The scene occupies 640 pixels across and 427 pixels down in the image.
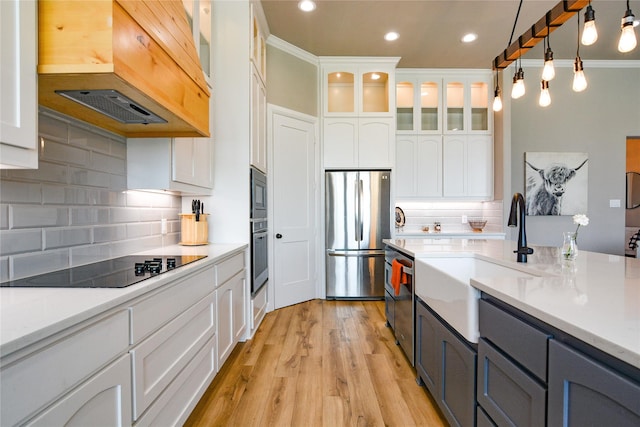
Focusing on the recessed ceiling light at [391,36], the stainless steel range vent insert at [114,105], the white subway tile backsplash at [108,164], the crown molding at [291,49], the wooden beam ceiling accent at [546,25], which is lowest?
the white subway tile backsplash at [108,164]

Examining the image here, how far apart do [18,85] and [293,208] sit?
2.97m

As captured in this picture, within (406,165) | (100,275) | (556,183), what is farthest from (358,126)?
(100,275)

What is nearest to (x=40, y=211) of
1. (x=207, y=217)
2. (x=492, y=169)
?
(x=207, y=217)

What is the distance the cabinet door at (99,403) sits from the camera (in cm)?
79

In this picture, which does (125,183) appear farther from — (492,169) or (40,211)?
(492,169)

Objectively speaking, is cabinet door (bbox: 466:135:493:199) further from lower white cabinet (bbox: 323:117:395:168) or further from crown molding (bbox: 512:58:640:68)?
lower white cabinet (bbox: 323:117:395:168)

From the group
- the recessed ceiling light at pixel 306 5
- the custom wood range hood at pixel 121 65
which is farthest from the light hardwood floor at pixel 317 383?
the recessed ceiling light at pixel 306 5

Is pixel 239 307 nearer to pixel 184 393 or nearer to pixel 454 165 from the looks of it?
pixel 184 393

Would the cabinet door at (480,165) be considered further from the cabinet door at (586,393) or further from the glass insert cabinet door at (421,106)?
the cabinet door at (586,393)

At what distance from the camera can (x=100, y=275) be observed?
133 cm

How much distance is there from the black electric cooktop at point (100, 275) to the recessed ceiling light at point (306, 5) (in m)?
2.66

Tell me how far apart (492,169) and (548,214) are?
0.96m

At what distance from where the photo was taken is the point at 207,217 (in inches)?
108

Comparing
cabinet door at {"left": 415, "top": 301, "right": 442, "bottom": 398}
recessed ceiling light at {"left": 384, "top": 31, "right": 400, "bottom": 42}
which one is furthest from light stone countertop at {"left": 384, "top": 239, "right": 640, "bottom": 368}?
recessed ceiling light at {"left": 384, "top": 31, "right": 400, "bottom": 42}
